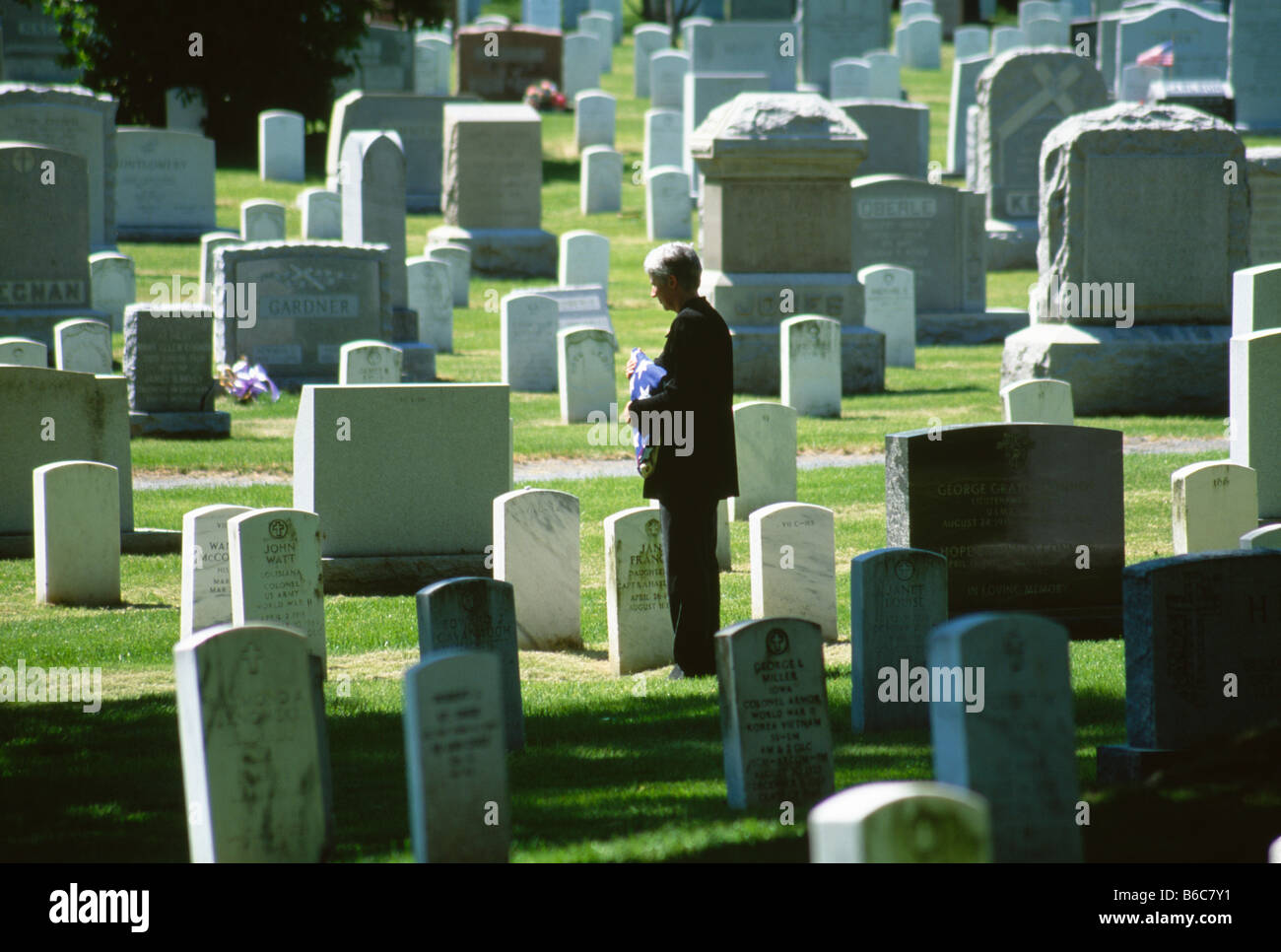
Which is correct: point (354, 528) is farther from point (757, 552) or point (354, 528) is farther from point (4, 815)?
point (4, 815)

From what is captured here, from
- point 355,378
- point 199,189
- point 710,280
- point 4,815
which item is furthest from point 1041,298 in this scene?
point 199,189

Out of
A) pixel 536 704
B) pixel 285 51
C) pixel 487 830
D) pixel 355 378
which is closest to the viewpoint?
pixel 487 830

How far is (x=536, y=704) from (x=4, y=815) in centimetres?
233

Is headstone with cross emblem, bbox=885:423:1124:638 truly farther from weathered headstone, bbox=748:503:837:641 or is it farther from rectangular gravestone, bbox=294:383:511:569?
rectangular gravestone, bbox=294:383:511:569

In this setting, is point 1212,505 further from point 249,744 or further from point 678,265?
point 249,744

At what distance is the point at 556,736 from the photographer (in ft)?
22.3

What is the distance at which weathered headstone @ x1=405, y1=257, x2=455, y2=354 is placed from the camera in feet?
62.6

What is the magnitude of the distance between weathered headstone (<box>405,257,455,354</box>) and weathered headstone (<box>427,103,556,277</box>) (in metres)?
4.78

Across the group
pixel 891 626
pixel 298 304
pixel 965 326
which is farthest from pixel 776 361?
pixel 891 626

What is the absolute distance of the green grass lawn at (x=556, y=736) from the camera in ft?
16.8

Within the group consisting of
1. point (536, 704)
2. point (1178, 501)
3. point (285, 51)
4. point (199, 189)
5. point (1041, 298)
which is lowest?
point (536, 704)

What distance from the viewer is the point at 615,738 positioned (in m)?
6.70

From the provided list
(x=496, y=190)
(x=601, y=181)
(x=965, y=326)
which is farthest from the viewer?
(x=601, y=181)

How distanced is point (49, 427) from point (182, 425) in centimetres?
382
